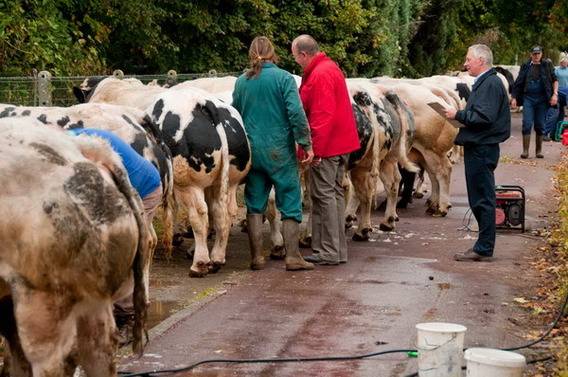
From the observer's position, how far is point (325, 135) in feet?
40.4

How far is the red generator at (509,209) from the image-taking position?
14.5 meters

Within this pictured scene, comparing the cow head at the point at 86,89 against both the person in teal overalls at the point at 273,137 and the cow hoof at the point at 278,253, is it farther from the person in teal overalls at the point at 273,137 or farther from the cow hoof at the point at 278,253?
the cow hoof at the point at 278,253

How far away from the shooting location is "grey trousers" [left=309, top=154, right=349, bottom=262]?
1242 centimetres

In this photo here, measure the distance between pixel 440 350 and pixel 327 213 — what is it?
5.57m

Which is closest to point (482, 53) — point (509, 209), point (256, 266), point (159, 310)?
point (509, 209)

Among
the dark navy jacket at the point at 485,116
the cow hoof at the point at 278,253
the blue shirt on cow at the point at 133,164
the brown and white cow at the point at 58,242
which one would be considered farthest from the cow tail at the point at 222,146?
the brown and white cow at the point at 58,242

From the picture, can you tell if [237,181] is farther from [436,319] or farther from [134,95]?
[436,319]

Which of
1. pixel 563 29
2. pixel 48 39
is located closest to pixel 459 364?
pixel 48 39

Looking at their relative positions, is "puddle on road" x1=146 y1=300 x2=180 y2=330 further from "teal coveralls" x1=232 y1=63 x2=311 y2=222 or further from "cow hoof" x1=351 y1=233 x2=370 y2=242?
"cow hoof" x1=351 y1=233 x2=370 y2=242

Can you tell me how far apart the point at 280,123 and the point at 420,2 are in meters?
25.3

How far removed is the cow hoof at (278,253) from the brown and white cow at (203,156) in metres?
1.02

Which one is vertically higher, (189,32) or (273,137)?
(189,32)

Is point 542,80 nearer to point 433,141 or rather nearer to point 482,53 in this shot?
point 433,141

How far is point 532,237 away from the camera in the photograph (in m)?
14.4
